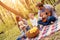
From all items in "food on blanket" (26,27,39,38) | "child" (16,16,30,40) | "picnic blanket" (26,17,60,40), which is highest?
"child" (16,16,30,40)

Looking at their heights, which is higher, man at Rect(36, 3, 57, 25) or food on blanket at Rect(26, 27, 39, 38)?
man at Rect(36, 3, 57, 25)

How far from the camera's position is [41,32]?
7.02ft

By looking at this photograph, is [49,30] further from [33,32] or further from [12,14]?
[12,14]

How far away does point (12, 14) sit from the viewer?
2297 mm

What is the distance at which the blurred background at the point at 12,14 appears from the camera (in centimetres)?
224

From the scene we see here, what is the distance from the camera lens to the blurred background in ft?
7.35

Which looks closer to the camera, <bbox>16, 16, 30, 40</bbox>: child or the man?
the man

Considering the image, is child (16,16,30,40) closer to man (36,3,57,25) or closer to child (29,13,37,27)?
child (29,13,37,27)

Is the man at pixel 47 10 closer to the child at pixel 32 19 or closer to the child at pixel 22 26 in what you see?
the child at pixel 32 19

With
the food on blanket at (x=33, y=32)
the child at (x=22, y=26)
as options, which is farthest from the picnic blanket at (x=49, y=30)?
the child at (x=22, y=26)

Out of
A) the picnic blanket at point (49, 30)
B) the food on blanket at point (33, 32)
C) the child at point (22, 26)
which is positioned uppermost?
the child at point (22, 26)

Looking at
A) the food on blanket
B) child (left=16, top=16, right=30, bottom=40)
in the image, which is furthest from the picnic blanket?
child (left=16, top=16, right=30, bottom=40)

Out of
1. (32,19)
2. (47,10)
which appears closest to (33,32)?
(32,19)

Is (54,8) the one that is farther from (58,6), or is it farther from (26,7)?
(26,7)
